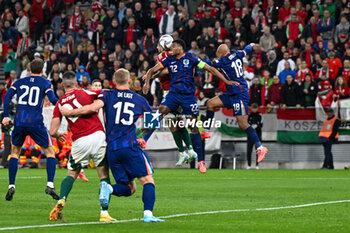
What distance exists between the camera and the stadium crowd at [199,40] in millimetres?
24516

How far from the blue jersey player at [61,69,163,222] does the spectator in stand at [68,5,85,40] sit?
76.1 feet

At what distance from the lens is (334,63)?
24359mm

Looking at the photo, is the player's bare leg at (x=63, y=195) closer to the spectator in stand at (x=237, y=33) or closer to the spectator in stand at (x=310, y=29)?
the spectator in stand at (x=237, y=33)

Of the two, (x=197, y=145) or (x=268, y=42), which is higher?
(x=268, y=42)

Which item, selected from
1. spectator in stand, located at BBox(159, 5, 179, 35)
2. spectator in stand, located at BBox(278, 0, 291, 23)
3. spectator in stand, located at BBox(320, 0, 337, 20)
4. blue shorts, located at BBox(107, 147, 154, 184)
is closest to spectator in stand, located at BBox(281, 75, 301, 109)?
spectator in stand, located at BBox(320, 0, 337, 20)

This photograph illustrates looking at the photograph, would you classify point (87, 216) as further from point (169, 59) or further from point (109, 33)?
point (109, 33)

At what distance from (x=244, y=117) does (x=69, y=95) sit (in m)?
7.46

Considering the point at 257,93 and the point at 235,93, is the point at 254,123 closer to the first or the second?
the point at 257,93

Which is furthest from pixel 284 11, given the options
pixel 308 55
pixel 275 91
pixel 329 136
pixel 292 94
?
pixel 329 136

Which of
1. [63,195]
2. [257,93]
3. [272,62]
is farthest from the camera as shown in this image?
[272,62]

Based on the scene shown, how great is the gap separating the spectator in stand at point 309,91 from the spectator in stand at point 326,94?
214 millimetres

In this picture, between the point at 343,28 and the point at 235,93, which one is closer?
the point at 235,93

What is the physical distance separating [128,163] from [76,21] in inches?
935

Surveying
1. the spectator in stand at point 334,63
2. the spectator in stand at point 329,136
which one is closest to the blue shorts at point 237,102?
the spectator in stand at point 329,136
